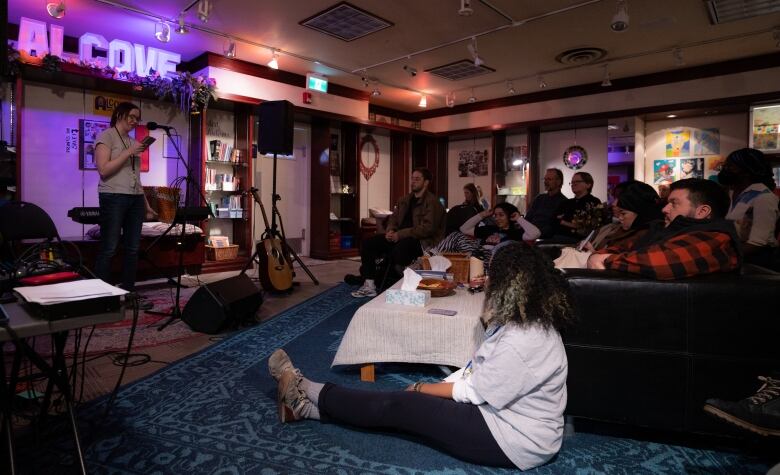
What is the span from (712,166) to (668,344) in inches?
254

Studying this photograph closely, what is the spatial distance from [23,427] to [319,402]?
1258 mm

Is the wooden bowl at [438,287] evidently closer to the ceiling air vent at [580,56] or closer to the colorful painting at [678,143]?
the ceiling air vent at [580,56]

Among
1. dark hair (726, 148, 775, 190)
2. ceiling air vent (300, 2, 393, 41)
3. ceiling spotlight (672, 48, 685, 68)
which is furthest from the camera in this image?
ceiling spotlight (672, 48, 685, 68)

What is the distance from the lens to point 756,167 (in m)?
3.20

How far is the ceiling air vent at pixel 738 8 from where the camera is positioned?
15.0 feet

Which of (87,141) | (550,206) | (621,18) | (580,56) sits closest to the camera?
(621,18)

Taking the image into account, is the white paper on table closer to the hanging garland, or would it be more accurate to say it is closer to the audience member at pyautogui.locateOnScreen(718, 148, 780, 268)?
the audience member at pyautogui.locateOnScreen(718, 148, 780, 268)

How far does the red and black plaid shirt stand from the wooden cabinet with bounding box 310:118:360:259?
20.0ft

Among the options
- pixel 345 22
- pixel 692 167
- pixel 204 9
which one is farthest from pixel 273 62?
pixel 692 167

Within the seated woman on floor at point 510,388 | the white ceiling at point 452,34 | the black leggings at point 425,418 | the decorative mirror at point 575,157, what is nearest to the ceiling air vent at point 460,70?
the white ceiling at point 452,34

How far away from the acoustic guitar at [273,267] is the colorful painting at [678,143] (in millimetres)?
6185

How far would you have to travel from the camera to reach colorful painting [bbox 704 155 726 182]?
22.1ft

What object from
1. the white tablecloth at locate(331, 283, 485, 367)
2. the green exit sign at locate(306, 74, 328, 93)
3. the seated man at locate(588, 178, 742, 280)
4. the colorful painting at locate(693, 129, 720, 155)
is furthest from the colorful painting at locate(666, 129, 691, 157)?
the white tablecloth at locate(331, 283, 485, 367)

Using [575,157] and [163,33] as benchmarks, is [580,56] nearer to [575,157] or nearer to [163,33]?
[575,157]
